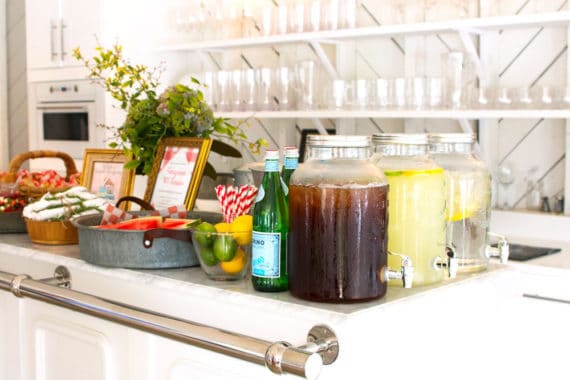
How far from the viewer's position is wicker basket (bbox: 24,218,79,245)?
188 cm

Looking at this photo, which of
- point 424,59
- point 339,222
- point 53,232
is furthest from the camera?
point 424,59

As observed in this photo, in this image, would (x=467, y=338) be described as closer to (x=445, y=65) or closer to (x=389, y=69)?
(x=445, y=65)

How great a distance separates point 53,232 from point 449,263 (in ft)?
3.12

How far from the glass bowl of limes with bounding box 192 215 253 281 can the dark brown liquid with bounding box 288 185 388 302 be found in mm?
158

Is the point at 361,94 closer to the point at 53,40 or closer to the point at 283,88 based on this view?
the point at 283,88

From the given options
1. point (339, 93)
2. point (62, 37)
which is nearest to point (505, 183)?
point (339, 93)

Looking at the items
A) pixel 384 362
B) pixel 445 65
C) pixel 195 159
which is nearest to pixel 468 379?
pixel 384 362

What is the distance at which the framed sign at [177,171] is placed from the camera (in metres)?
1.92

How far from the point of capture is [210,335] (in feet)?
4.21

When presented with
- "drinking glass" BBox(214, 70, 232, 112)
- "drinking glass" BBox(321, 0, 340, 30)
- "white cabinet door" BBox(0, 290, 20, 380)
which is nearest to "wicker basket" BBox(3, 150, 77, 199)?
"white cabinet door" BBox(0, 290, 20, 380)

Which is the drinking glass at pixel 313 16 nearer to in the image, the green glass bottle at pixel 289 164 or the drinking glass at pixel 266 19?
the drinking glass at pixel 266 19

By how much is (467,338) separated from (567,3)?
7.36 ft

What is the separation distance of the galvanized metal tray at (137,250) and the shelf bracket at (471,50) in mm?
2095

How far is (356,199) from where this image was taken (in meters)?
1.27
